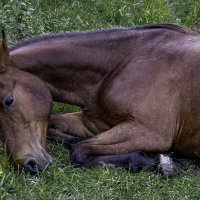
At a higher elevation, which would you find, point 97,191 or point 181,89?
point 181,89

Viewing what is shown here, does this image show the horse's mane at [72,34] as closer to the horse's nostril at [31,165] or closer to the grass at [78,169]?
the grass at [78,169]

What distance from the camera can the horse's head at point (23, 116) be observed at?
17.9 ft

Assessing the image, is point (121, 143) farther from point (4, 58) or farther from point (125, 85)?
point (4, 58)

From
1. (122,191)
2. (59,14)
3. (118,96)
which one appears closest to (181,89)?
(118,96)

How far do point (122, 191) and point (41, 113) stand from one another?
3.52 ft

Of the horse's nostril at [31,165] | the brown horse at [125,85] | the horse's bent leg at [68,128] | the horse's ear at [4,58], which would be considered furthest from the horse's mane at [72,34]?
the horse's nostril at [31,165]

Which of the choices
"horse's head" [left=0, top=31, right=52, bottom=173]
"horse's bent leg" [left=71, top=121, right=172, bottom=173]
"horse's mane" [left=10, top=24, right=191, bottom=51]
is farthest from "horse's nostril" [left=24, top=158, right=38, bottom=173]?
"horse's mane" [left=10, top=24, right=191, bottom=51]

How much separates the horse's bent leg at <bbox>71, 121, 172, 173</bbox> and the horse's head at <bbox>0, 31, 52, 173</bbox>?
1.20 feet

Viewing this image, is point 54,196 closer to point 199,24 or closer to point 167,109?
point 167,109

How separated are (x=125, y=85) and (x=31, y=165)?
1.21 m

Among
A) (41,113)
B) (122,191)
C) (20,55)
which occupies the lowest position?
(122,191)

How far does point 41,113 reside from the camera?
573 cm

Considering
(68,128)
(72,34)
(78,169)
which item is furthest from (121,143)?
(72,34)

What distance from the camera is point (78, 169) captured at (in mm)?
5699
